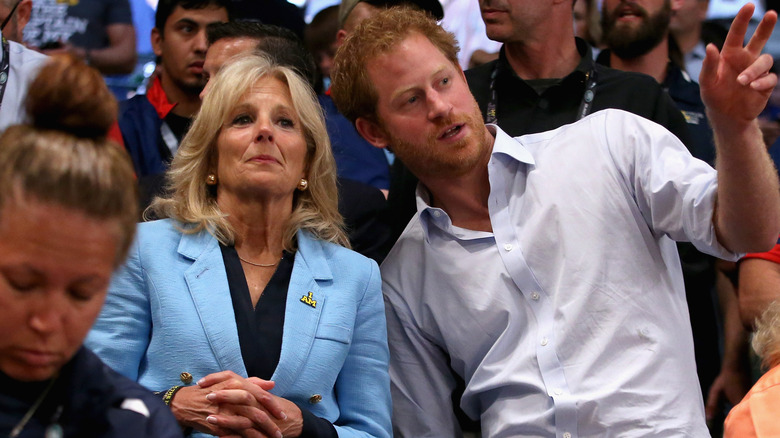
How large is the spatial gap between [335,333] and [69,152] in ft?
4.01

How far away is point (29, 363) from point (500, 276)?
4.98 ft

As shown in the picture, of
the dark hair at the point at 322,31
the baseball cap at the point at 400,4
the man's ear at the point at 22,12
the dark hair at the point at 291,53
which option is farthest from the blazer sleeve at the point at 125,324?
the dark hair at the point at 322,31

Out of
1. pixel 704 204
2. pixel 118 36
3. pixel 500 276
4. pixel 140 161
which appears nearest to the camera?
pixel 704 204

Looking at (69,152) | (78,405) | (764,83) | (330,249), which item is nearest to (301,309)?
(330,249)

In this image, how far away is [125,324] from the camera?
242cm

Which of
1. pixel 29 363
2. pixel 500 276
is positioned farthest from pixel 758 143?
pixel 29 363

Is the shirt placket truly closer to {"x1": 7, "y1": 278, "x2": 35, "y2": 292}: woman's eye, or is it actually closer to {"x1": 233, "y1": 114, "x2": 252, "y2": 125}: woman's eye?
{"x1": 233, "y1": 114, "x2": 252, "y2": 125}: woman's eye

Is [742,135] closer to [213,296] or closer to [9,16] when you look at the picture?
[213,296]

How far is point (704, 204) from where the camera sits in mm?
2334

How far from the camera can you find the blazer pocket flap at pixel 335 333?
8.35 ft

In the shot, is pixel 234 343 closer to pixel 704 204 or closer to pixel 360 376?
pixel 360 376

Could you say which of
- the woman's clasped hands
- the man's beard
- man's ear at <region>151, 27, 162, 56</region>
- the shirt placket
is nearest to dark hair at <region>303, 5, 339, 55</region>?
man's ear at <region>151, 27, 162, 56</region>

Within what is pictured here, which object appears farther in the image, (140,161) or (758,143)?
(140,161)

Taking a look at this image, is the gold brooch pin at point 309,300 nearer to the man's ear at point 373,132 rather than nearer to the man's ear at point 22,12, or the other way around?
the man's ear at point 373,132
